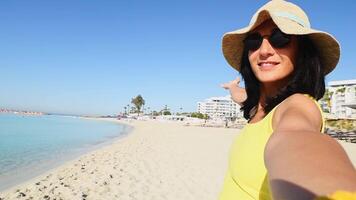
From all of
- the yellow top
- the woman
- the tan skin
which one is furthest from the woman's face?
the tan skin

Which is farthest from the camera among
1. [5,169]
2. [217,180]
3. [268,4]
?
[5,169]

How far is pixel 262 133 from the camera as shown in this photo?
45.6 inches

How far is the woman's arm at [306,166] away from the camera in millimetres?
554

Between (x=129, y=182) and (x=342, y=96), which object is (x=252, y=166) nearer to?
(x=129, y=182)

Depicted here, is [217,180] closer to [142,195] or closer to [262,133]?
[142,195]

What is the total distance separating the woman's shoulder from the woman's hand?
1492 millimetres

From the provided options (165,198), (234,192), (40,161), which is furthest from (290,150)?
(40,161)

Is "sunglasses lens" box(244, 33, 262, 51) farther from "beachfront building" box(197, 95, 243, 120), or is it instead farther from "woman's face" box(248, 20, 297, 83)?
"beachfront building" box(197, 95, 243, 120)

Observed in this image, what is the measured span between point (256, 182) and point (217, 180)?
312 inches

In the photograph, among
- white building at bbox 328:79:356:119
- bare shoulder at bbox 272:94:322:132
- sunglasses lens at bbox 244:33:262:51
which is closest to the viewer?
bare shoulder at bbox 272:94:322:132

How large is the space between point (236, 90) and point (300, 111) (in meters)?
1.85

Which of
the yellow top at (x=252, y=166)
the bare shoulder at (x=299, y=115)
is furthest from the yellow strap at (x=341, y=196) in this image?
the yellow top at (x=252, y=166)

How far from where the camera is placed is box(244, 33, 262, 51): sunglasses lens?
149 centimetres

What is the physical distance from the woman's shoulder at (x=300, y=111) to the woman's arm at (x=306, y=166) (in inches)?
8.3
